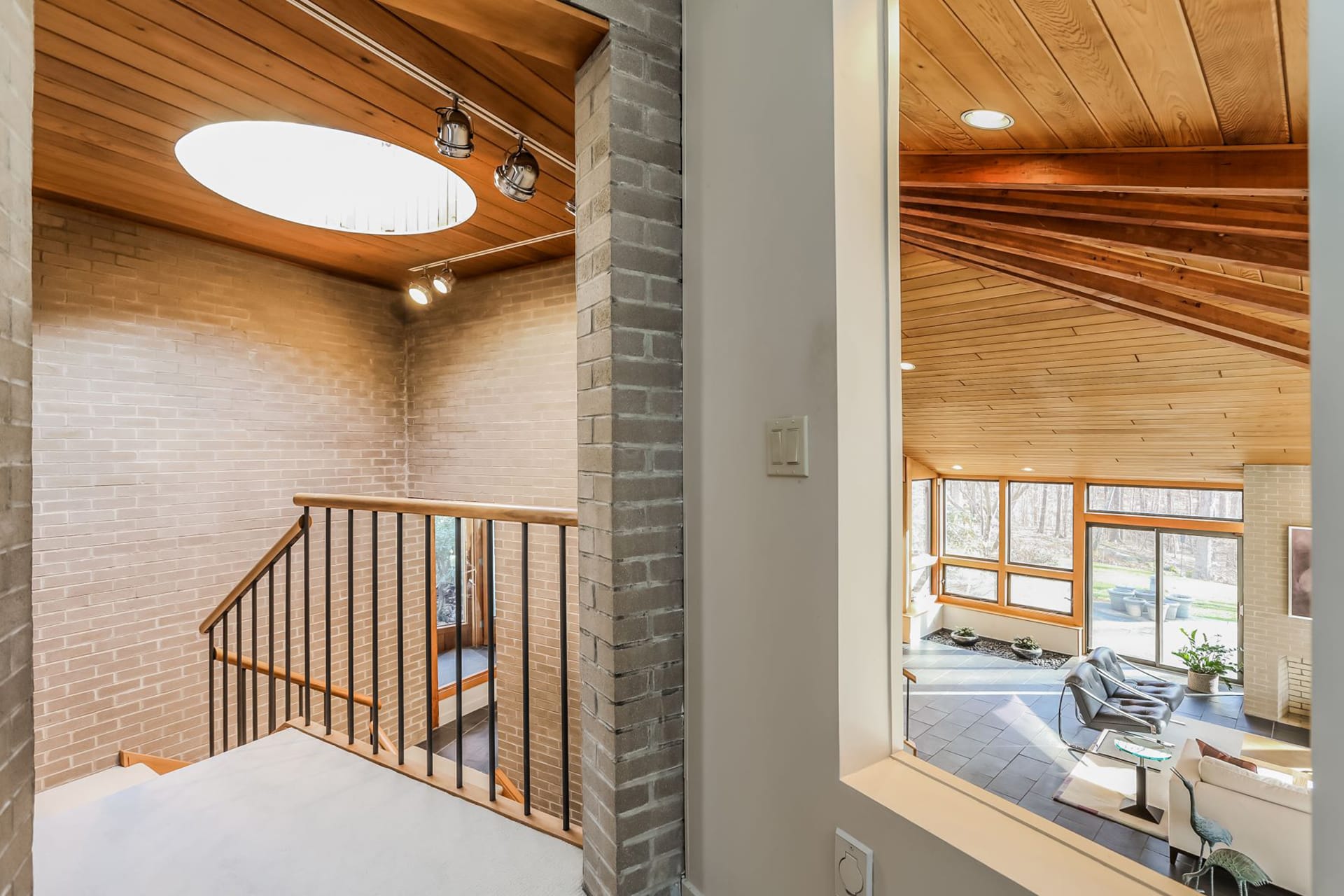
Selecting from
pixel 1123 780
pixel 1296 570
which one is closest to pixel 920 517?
pixel 1296 570

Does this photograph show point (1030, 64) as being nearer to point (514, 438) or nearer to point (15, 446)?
point (15, 446)

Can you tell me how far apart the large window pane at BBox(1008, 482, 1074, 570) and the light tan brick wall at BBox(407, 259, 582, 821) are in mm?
7339

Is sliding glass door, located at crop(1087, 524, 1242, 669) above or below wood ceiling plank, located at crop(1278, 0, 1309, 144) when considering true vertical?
below

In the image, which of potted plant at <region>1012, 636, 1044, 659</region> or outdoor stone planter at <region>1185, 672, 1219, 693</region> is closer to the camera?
outdoor stone planter at <region>1185, 672, 1219, 693</region>

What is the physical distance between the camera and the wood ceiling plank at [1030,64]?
1311 mm

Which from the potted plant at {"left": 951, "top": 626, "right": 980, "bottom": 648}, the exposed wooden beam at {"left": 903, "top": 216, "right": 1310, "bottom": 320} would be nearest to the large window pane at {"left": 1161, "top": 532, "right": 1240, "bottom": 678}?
the potted plant at {"left": 951, "top": 626, "right": 980, "bottom": 648}

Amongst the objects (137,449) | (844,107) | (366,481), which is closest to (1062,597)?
(366,481)

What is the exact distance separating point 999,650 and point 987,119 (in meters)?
8.80

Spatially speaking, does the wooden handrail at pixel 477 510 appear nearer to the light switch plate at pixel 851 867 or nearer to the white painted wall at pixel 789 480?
the white painted wall at pixel 789 480

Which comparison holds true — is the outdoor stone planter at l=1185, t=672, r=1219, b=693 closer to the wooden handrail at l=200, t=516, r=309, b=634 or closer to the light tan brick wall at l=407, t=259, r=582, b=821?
the light tan brick wall at l=407, t=259, r=582, b=821

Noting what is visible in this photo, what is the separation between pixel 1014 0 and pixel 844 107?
0.45m

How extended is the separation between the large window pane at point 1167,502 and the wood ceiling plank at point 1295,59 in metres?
7.75

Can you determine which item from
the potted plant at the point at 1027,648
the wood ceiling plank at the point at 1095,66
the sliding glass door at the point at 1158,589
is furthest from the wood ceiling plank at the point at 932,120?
the potted plant at the point at 1027,648

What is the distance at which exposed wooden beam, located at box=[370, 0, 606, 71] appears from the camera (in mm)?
1436
